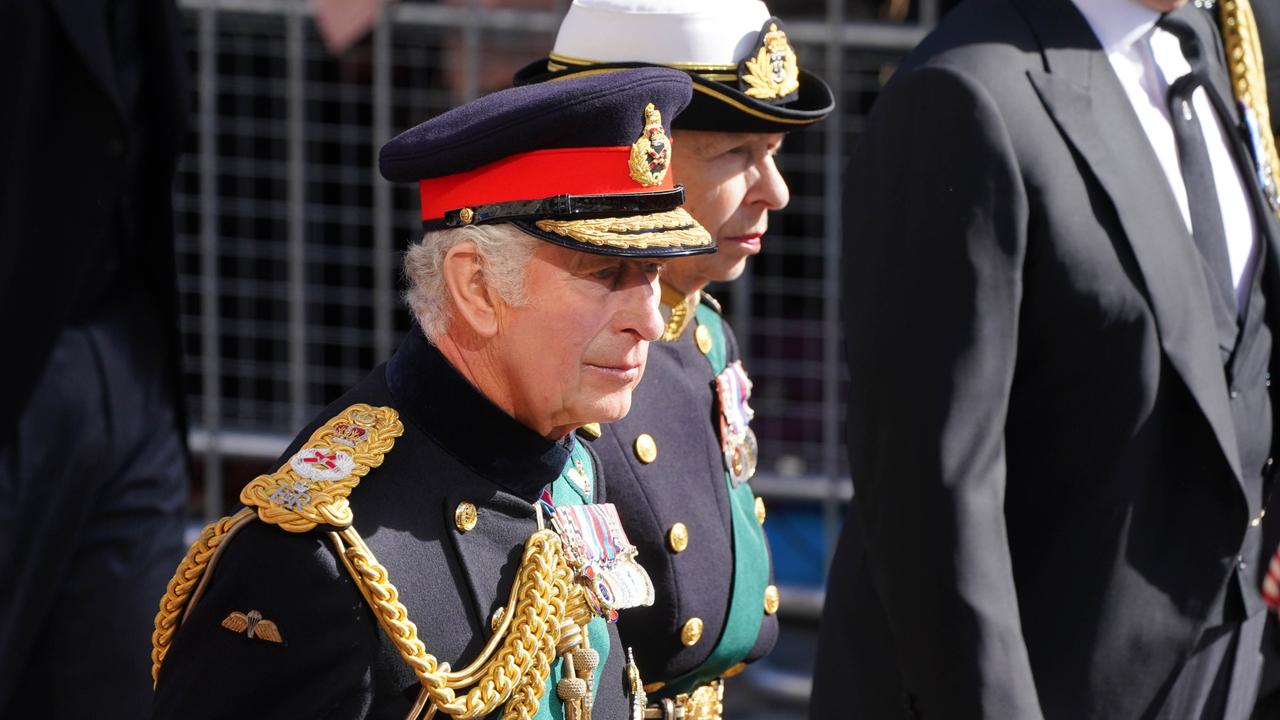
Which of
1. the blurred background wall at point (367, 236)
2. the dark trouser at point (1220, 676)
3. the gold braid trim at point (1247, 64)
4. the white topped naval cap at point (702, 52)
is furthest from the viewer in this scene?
the blurred background wall at point (367, 236)

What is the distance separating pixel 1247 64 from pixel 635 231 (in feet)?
4.40

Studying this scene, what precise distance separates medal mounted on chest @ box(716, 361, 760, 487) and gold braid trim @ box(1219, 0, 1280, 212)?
0.90 meters

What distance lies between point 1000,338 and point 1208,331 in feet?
1.02

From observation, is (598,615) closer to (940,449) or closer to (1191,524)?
(940,449)

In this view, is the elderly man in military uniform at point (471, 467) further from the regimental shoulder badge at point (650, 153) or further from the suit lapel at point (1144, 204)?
the suit lapel at point (1144, 204)

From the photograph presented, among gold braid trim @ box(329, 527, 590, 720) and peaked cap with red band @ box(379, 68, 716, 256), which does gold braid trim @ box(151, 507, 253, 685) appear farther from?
peaked cap with red band @ box(379, 68, 716, 256)

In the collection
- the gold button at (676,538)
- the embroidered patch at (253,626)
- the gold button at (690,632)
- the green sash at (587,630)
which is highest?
the embroidered patch at (253,626)

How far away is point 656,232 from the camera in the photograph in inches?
89.8

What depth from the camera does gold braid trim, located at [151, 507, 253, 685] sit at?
2.16 metres

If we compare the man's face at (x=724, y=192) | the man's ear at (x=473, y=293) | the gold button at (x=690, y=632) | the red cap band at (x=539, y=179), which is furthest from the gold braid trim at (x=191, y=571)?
the man's face at (x=724, y=192)

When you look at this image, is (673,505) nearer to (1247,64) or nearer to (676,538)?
(676,538)

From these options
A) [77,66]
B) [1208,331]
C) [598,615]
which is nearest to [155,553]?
[77,66]

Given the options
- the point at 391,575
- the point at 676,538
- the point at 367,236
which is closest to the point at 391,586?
the point at 391,575

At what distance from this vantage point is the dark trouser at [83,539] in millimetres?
4285
